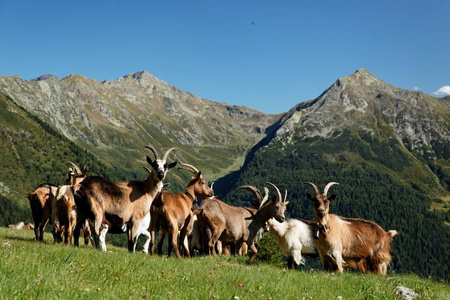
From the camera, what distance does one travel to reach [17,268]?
19.9 ft

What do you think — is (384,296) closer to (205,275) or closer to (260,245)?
(205,275)

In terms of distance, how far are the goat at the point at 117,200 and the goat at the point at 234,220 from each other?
3.72m

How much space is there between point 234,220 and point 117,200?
273 inches

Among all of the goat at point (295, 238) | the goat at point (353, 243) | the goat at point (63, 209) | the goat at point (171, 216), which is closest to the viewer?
the goat at point (353, 243)

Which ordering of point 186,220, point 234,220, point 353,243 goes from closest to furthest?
point 353,243 → point 186,220 → point 234,220

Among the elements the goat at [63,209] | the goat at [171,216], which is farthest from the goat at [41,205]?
the goat at [171,216]

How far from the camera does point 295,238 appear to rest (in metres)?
17.9

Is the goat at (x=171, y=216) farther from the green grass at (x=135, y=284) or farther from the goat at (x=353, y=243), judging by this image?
the green grass at (x=135, y=284)

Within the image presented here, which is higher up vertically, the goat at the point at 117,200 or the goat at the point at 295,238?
the goat at the point at 117,200

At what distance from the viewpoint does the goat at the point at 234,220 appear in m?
19.1

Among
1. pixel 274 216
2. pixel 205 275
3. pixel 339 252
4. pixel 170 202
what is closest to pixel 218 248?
pixel 274 216

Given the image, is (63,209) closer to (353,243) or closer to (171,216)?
(171,216)

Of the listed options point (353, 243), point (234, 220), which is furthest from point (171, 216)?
point (353, 243)

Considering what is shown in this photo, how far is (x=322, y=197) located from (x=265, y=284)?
753 cm
